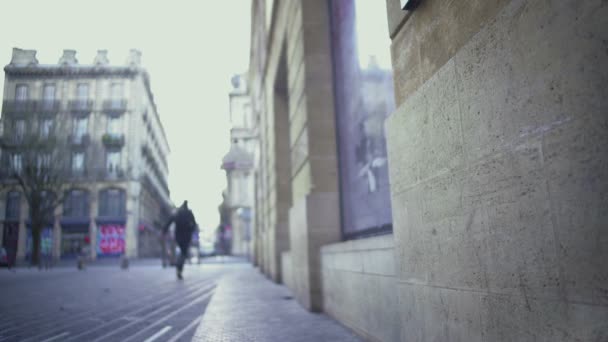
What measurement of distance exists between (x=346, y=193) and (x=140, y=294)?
16.5ft

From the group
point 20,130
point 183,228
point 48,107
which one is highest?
point 48,107

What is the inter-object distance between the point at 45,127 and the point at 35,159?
1.74 metres

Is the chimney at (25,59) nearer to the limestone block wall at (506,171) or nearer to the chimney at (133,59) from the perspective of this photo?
the limestone block wall at (506,171)

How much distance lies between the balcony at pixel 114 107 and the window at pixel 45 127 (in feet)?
70.6

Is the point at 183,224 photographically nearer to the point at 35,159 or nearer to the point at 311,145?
the point at 311,145

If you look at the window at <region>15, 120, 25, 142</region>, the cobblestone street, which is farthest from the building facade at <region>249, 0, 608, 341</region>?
the window at <region>15, 120, 25, 142</region>

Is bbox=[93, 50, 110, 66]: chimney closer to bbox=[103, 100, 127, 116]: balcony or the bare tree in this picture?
bbox=[103, 100, 127, 116]: balcony

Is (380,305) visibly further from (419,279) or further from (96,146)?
(96,146)

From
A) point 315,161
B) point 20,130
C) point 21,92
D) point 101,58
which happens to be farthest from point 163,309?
point 101,58

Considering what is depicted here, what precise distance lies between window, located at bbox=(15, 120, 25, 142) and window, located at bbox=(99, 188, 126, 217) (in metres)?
22.6

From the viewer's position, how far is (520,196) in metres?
1.57

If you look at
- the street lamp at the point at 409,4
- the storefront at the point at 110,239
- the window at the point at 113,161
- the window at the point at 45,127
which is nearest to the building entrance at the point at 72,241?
the storefront at the point at 110,239

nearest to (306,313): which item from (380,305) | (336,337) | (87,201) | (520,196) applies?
(336,337)

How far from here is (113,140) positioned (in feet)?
144
